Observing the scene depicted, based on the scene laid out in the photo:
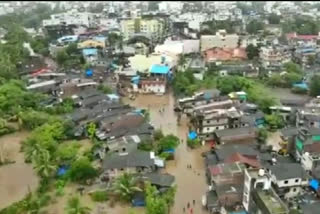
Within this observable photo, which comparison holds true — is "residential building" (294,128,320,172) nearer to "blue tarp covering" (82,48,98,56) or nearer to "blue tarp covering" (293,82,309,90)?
Answer: "blue tarp covering" (293,82,309,90)

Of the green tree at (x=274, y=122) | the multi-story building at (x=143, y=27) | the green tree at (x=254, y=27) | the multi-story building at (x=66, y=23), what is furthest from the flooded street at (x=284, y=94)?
the multi-story building at (x=66, y=23)

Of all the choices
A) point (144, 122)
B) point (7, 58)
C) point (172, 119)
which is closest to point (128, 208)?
point (144, 122)

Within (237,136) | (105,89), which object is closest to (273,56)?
(105,89)

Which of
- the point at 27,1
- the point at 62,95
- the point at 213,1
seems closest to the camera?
the point at 62,95

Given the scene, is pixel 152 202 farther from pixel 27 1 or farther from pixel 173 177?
pixel 27 1

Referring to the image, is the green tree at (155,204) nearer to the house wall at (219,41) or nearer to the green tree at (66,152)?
the green tree at (66,152)

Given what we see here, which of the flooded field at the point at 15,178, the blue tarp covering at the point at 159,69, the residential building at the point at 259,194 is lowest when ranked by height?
the flooded field at the point at 15,178
